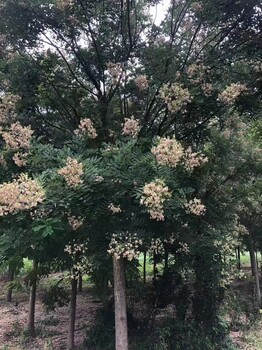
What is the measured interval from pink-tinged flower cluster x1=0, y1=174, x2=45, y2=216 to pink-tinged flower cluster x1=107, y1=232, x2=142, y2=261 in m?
1.22

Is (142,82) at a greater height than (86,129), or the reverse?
(142,82)

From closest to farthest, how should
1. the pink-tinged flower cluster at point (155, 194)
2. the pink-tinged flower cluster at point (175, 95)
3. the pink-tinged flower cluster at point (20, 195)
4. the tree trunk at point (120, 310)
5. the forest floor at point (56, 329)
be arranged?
the pink-tinged flower cluster at point (20, 195), the pink-tinged flower cluster at point (155, 194), the pink-tinged flower cluster at point (175, 95), the tree trunk at point (120, 310), the forest floor at point (56, 329)

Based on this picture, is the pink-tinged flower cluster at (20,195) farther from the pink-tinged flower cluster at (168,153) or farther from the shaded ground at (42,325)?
the shaded ground at (42,325)

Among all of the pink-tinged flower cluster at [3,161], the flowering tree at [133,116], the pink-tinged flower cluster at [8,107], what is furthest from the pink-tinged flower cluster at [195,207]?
the pink-tinged flower cluster at [8,107]

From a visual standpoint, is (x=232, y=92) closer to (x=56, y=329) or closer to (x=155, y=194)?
(x=155, y=194)

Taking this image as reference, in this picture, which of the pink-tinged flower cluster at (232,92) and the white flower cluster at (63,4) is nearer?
the pink-tinged flower cluster at (232,92)

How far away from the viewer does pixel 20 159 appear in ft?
14.5

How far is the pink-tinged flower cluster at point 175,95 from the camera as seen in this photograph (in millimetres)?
4777

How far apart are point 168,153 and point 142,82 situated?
189 cm

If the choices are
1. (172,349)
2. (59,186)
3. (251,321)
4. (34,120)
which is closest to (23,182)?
(59,186)

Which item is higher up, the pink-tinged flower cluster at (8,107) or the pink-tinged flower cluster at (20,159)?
the pink-tinged flower cluster at (8,107)

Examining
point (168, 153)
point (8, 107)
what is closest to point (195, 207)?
point (168, 153)

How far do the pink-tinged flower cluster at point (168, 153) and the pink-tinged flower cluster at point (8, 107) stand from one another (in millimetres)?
2321

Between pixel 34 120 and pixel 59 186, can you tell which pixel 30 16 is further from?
pixel 59 186
